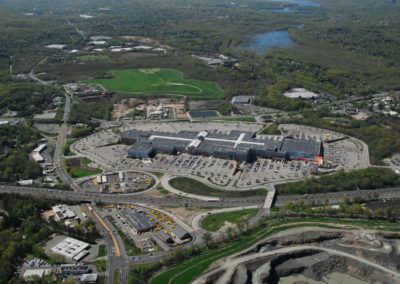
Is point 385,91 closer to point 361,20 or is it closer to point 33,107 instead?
point 33,107

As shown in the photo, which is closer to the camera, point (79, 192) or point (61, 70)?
point (79, 192)

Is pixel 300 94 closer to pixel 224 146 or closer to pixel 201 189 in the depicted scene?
pixel 224 146

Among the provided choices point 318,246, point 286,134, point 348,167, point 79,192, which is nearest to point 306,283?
point 318,246

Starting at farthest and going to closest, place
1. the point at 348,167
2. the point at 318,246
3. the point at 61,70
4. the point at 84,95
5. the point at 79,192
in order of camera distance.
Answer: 1. the point at 61,70
2. the point at 84,95
3. the point at 348,167
4. the point at 79,192
5. the point at 318,246

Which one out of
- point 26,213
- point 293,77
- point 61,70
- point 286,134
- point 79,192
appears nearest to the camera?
point 26,213

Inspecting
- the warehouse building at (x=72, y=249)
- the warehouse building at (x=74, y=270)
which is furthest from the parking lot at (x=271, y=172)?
the warehouse building at (x=74, y=270)

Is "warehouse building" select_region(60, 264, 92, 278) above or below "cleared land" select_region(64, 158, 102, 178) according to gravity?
above

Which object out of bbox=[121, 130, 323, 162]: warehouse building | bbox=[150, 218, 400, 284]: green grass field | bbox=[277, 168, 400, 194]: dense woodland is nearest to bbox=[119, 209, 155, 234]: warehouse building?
bbox=[150, 218, 400, 284]: green grass field

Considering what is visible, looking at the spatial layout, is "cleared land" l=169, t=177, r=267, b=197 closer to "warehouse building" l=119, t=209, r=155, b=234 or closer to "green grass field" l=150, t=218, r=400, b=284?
"green grass field" l=150, t=218, r=400, b=284
